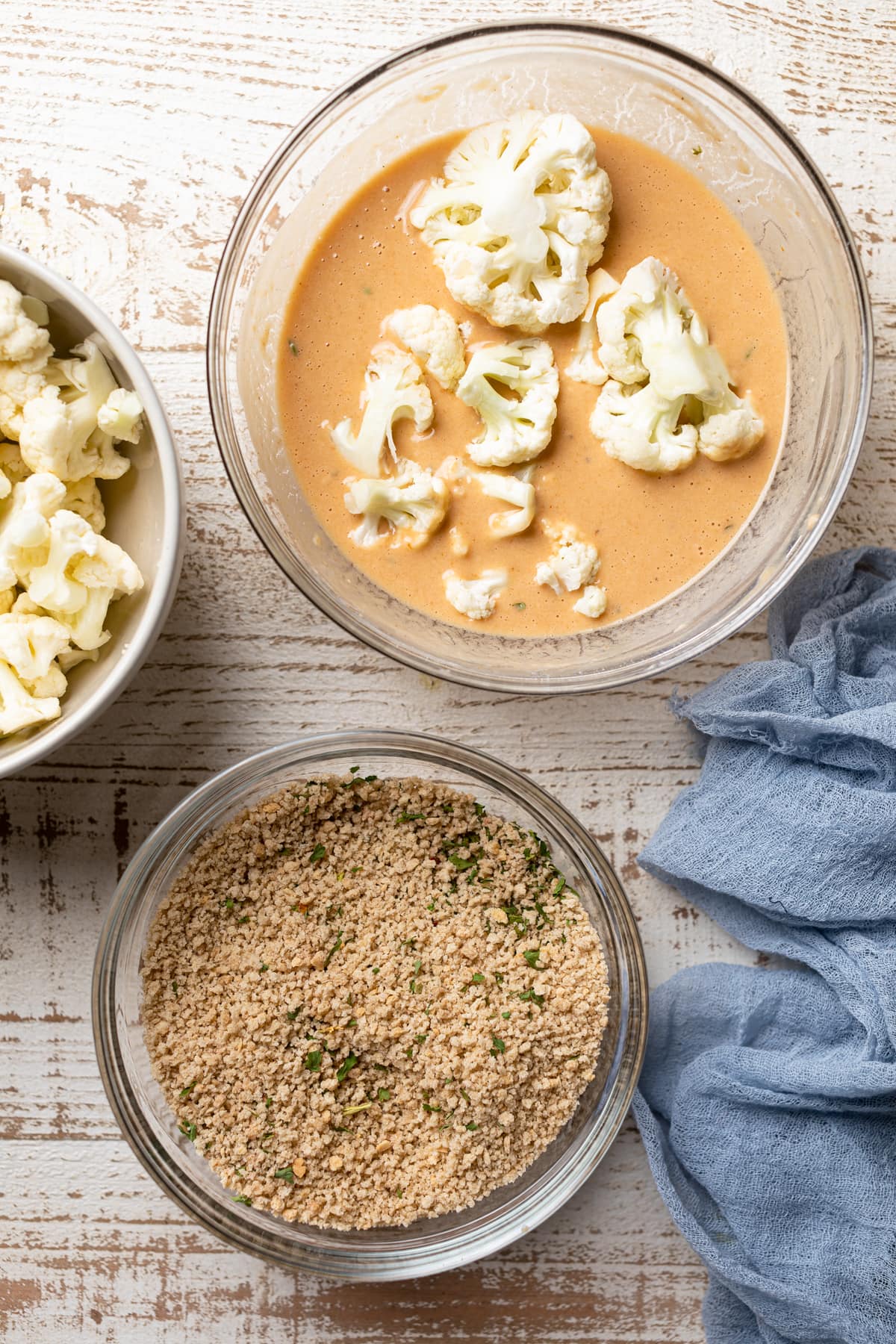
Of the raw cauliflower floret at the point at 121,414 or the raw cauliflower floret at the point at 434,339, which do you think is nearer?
the raw cauliflower floret at the point at 121,414

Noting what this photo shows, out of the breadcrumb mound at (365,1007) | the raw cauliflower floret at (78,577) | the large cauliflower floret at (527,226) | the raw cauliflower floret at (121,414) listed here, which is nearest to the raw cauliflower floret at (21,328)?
the raw cauliflower floret at (121,414)

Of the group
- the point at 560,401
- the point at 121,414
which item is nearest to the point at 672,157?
the point at 560,401

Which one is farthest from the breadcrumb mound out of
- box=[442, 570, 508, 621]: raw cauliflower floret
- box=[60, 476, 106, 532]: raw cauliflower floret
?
box=[60, 476, 106, 532]: raw cauliflower floret

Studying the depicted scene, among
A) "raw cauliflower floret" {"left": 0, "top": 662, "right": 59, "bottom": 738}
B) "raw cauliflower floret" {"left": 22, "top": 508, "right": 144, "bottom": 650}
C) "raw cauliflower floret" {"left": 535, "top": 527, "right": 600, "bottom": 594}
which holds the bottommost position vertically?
"raw cauliflower floret" {"left": 0, "top": 662, "right": 59, "bottom": 738}

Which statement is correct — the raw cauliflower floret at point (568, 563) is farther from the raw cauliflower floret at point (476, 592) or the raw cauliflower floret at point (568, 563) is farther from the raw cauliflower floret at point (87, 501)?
the raw cauliflower floret at point (87, 501)

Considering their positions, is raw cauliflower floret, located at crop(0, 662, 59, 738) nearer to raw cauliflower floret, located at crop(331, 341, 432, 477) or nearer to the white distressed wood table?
the white distressed wood table

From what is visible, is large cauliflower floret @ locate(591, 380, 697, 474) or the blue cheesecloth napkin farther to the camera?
the blue cheesecloth napkin

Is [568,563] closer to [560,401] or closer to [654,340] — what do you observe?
[560,401]
